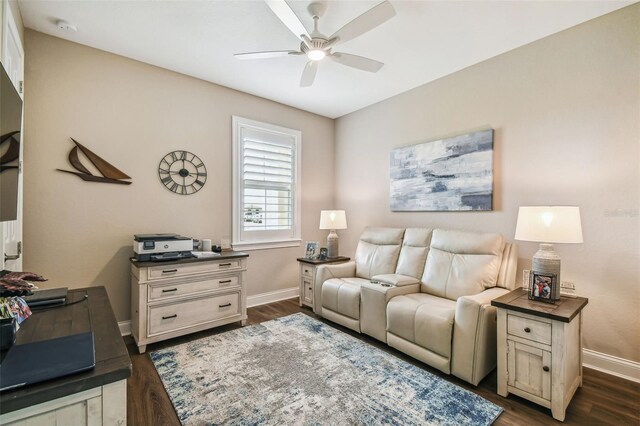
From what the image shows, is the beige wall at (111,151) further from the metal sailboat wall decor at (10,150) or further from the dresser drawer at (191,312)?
the metal sailboat wall decor at (10,150)

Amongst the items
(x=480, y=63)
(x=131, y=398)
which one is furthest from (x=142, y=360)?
(x=480, y=63)

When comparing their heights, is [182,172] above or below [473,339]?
above

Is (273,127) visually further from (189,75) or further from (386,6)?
(386,6)

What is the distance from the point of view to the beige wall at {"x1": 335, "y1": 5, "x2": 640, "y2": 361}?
2.28 m

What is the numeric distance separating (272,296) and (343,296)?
4.58 feet

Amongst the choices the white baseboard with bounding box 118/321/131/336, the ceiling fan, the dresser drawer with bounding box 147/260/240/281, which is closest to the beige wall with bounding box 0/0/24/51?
the ceiling fan

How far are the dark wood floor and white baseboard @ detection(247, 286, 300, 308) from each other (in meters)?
1.55

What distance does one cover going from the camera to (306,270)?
12.6 feet

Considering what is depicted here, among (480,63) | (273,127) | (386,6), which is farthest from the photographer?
(273,127)

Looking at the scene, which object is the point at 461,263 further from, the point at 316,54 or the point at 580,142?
the point at 316,54

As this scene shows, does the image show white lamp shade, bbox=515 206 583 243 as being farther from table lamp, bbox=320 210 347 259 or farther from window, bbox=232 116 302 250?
window, bbox=232 116 302 250

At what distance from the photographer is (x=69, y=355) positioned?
0.89m

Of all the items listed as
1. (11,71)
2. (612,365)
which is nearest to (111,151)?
(11,71)

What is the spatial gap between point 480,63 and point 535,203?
1.53 m
